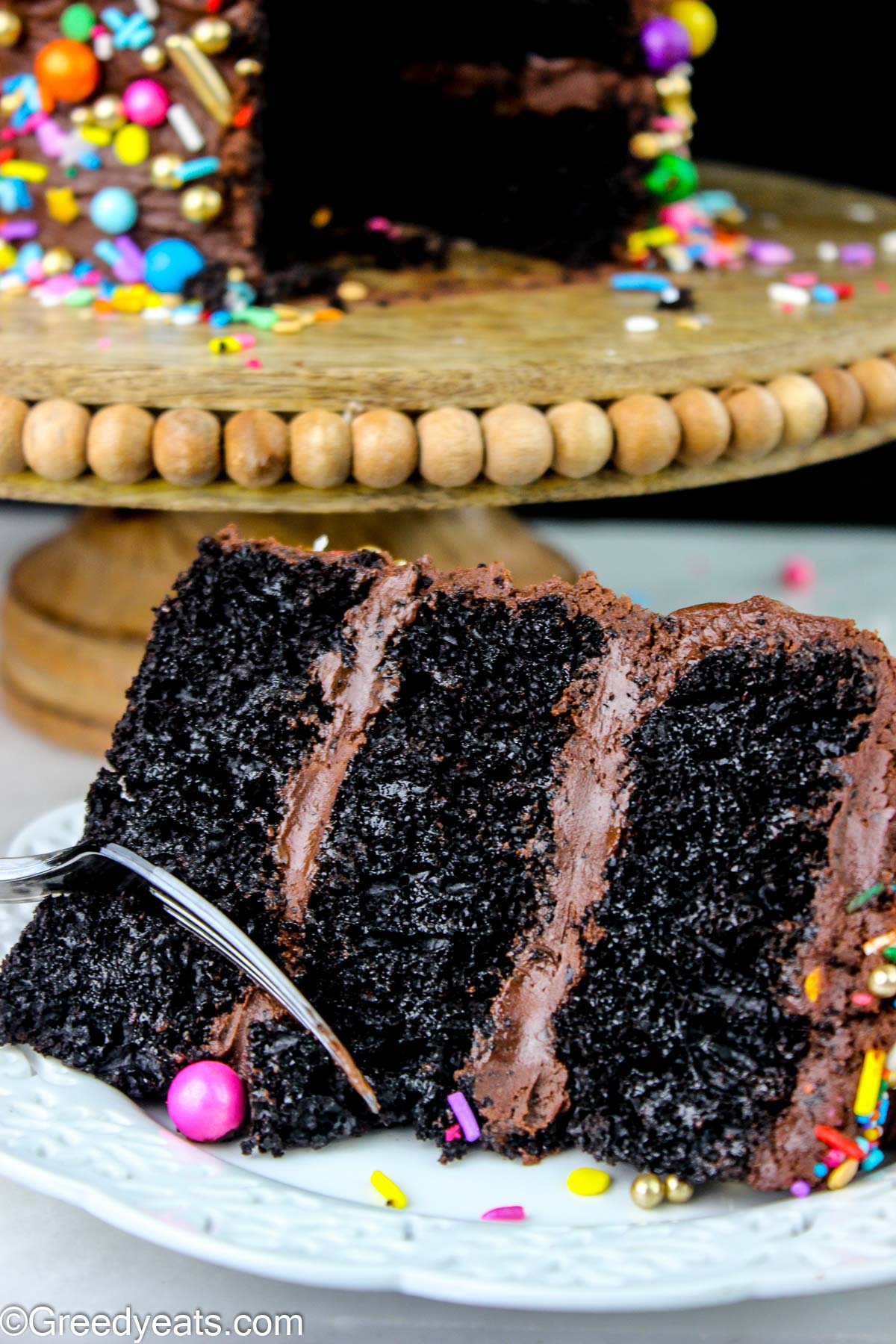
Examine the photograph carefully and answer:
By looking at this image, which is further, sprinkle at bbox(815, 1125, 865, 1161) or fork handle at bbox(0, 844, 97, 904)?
fork handle at bbox(0, 844, 97, 904)

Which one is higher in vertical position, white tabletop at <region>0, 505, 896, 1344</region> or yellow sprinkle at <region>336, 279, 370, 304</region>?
yellow sprinkle at <region>336, 279, 370, 304</region>

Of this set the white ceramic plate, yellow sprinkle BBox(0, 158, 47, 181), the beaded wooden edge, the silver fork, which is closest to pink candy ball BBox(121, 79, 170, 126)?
yellow sprinkle BBox(0, 158, 47, 181)

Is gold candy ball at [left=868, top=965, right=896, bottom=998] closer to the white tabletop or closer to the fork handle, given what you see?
the white tabletop

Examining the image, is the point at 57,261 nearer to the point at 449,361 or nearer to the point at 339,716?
the point at 449,361

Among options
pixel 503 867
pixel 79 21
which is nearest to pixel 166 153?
pixel 79 21

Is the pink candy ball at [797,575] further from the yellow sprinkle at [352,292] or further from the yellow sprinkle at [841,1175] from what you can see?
the yellow sprinkle at [841,1175]

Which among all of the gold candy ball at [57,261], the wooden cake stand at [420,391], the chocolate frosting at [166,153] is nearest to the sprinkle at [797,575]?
the wooden cake stand at [420,391]

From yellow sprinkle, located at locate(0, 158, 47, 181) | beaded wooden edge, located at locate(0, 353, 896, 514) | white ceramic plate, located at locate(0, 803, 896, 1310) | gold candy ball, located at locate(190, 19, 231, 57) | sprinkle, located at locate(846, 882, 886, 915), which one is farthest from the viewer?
yellow sprinkle, located at locate(0, 158, 47, 181)
